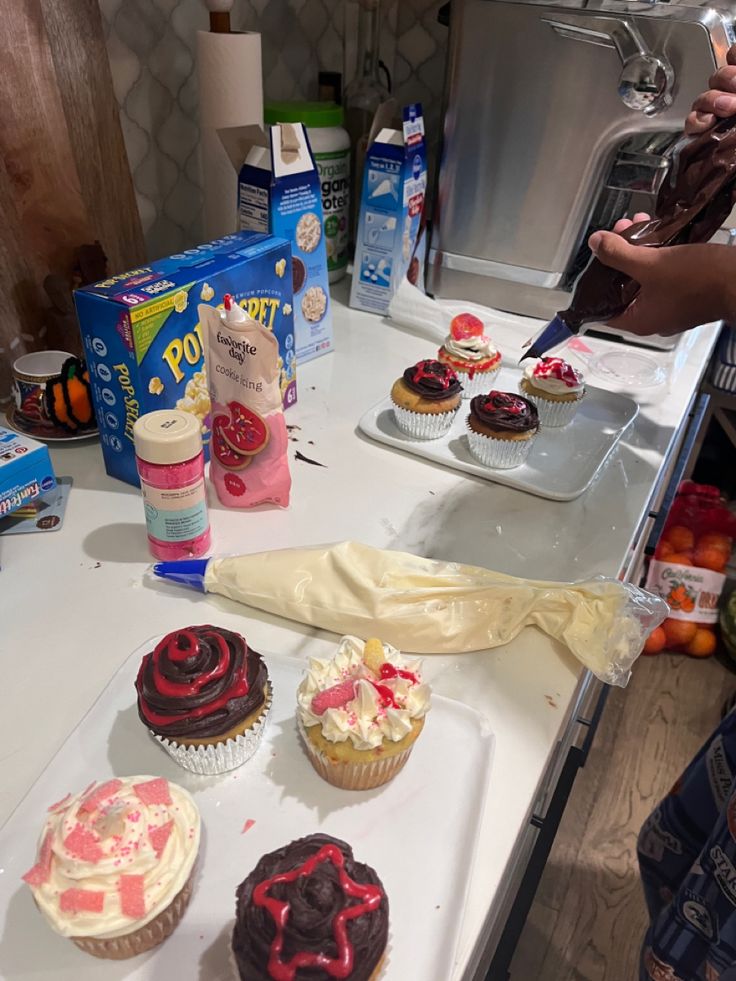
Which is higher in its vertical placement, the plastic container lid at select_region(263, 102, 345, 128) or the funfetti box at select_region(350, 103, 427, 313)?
the plastic container lid at select_region(263, 102, 345, 128)

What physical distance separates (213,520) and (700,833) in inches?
23.9

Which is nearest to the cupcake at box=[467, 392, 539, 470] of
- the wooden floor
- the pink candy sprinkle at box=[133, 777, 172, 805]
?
the pink candy sprinkle at box=[133, 777, 172, 805]

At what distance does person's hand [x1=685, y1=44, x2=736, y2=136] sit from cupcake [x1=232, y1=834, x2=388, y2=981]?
2.78 feet

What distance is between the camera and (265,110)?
48.6 inches

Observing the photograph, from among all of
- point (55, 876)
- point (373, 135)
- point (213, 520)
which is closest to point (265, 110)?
point (373, 135)

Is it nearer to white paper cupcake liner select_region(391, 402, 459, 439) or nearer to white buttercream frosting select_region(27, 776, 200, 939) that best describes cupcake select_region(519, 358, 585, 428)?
white paper cupcake liner select_region(391, 402, 459, 439)

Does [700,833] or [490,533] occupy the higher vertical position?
[490,533]

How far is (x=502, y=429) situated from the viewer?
0.89 meters

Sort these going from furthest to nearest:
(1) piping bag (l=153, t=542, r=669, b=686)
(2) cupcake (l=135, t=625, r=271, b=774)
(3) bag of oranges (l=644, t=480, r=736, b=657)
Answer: (3) bag of oranges (l=644, t=480, r=736, b=657)
(1) piping bag (l=153, t=542, r=669, b=686)
(2) cupcake (l=135, t=625, r=271, b=774)

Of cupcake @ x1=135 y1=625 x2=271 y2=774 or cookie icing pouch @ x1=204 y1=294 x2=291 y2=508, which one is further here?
cookie icing pouch @ x1=204 y1=294 x2=291 y2=508

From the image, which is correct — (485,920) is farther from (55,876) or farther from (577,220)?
(577,220)

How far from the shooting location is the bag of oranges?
1605mm

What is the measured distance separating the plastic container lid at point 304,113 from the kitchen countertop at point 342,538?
1.43 feet

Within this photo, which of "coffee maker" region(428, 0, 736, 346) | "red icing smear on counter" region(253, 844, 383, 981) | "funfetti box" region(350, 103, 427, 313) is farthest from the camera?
"funfetti box" region(350, 103, 427, 313)
